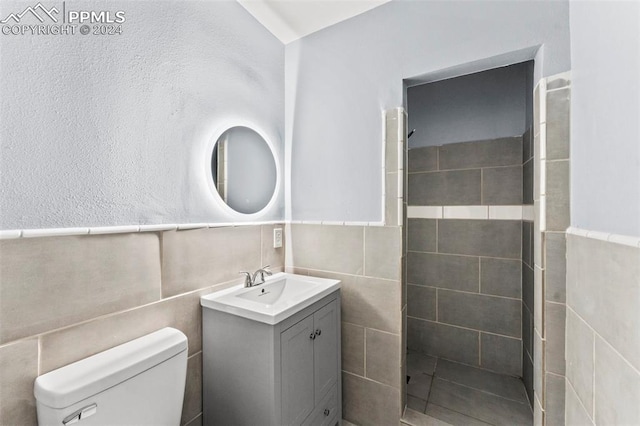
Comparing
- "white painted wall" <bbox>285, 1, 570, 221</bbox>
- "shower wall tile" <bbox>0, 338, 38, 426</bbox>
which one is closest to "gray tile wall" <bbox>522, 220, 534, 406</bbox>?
"white painted wall" <bbox>285, 1, 570, 221</bbox>

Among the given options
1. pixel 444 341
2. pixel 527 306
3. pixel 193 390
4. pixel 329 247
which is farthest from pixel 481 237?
pixel 193 390

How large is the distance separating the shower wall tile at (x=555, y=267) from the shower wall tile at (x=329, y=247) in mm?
841

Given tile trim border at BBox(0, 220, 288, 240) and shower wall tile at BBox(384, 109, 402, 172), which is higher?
shower wall tile at BBox(384, 109, 402, 172)

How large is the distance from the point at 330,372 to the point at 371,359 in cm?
26

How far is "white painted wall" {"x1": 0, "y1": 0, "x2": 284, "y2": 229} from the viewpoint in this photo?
815 mm

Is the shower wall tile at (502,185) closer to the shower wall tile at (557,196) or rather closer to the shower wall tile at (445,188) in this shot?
the shower wall tile at (445,188)

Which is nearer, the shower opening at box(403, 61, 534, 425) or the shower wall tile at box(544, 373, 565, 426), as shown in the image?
the shower wall tile at box(544, 373, 565, 426)

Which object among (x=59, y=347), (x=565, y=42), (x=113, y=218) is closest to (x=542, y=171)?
(x=565, y=42)

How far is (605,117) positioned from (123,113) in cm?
161

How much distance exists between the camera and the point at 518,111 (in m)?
1.99

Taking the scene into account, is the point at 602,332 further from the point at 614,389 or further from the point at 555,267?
the point at 555,267

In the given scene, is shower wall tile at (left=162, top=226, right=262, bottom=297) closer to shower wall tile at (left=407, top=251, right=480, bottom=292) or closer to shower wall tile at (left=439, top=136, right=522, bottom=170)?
shower wall tile at (left=407, top=251, right=480, bottom=292)

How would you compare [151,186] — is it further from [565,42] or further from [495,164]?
[495,164]

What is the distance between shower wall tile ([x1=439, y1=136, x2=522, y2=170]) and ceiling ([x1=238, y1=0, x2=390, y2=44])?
120 centimetres
